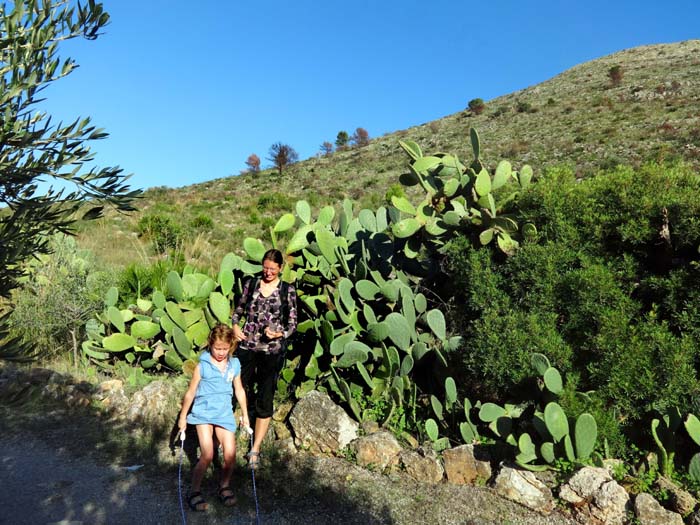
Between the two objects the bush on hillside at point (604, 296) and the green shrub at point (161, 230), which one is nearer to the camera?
the bush on hillside at point (604, 296)

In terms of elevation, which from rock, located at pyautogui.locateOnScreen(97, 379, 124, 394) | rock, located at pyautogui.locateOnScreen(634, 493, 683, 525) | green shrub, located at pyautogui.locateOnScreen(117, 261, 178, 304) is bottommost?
rock, located at pyautogui.locateOnScreen(634, 493, 683, 525)

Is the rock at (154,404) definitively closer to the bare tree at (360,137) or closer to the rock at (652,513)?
the rock at (652,513)

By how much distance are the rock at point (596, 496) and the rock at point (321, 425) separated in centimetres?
167

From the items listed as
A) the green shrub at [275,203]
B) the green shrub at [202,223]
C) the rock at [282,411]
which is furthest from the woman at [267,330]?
the green shrub at [275,203]

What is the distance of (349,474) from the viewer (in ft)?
13.2

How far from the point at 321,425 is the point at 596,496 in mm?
2045

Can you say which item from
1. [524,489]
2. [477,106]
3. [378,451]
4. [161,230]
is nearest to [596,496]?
[524,489]

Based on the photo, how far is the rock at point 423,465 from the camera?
3887mm

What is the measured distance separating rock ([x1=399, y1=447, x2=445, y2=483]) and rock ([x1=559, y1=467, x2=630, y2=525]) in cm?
83

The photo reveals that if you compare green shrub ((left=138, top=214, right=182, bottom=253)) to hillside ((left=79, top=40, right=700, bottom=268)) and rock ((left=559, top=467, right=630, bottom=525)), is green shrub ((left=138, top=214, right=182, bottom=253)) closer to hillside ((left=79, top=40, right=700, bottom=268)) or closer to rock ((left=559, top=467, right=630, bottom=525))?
hillside ((left=79, top=40, right=700, bottom=268))

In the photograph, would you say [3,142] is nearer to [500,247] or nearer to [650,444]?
[500,247]

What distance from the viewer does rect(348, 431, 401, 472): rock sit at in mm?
4082

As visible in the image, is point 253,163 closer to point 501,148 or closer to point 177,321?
point 501,148

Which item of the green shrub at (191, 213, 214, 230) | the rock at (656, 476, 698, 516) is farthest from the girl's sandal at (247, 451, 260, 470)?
the green shrub at (191, 213, 214, 230)
